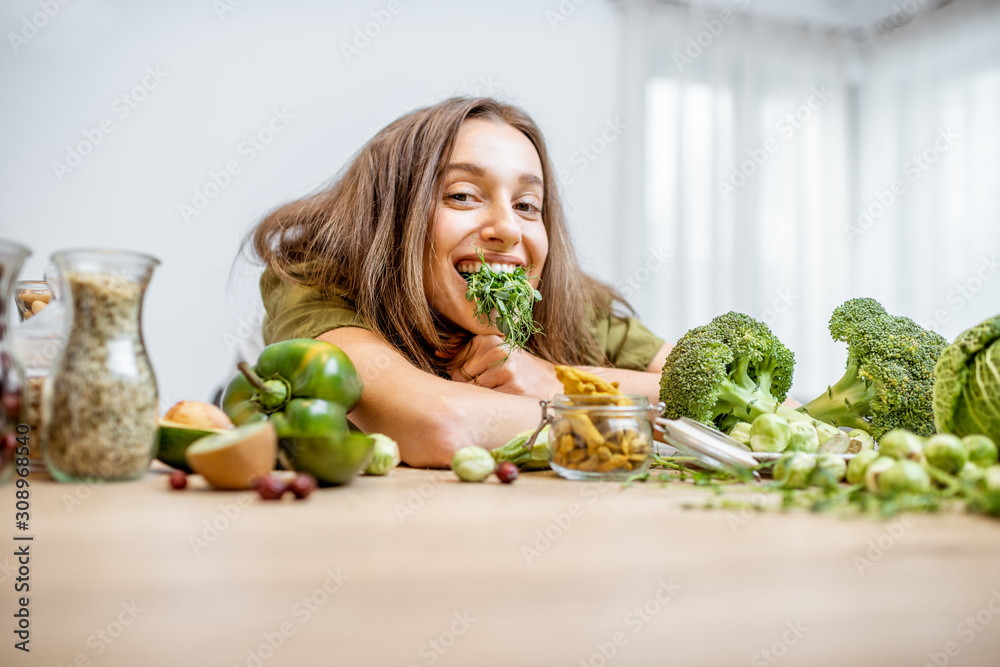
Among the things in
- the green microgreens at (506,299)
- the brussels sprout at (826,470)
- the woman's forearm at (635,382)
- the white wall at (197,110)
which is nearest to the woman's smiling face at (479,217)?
the green microgreens at (506,299)

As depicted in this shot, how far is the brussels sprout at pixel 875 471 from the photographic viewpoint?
2.69 ft

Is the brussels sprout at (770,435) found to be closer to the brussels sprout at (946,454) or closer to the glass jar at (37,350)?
the brussels sprout at (946,454)

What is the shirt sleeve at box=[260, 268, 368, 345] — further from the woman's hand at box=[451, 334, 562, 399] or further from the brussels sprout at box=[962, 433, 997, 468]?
the brussels sprout at box=[962, 433, 997, 468]

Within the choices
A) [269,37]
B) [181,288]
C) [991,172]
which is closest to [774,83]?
[991,172]

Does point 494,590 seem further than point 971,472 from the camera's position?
No

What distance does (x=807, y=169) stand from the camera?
5066 mm

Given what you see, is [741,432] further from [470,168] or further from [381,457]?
[470,168]

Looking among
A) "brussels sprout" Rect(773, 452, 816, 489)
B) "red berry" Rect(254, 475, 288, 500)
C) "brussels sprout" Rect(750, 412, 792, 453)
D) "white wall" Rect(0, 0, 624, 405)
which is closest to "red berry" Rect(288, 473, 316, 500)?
"red berry" Rect(254, 475, 288, 500)

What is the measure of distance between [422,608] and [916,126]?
5.23 m

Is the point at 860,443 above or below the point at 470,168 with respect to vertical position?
below

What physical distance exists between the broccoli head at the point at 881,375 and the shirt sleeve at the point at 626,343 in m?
0.83

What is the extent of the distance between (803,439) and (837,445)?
0.06m

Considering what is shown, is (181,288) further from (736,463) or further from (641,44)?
(736,463)

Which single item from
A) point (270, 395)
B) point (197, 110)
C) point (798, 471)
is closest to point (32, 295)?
point (270, 395)
